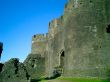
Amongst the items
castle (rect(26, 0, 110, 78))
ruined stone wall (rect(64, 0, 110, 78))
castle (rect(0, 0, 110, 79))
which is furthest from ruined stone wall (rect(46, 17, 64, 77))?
ruined stone wall (rect(64, 0, 110, 78))

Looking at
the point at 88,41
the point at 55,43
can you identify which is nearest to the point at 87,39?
the point at 88,41

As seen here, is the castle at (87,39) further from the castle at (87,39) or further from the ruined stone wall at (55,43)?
the ruined stone wall at (55,43)

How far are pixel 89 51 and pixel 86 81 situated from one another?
328 centimetres

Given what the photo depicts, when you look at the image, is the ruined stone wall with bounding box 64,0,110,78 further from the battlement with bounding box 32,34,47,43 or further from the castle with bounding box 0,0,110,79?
the battlement with bounding box 32,34,47,43

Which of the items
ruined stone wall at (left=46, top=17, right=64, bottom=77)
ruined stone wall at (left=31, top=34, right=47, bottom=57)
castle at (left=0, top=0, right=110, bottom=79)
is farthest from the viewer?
ruined stone wall at (left=31, top=34, right=47, bottom=57)

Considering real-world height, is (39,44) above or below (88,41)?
above

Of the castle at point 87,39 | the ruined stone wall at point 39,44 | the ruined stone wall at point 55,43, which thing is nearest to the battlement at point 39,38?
the ruined stone wall at point 39,44

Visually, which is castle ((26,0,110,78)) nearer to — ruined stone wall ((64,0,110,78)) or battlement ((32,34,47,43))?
ruined stone wall ((64,0,110,78))

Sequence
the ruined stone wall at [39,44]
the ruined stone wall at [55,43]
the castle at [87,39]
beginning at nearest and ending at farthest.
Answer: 1. the castle at [87,39]
2. the ruined stone wall at [55,43]
3. the ruined stone wall at [39,44]

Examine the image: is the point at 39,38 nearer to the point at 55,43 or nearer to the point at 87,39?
the point at 55,43

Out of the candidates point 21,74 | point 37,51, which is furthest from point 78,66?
point 37,51

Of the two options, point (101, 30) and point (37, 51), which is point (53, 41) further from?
point (101, 30)

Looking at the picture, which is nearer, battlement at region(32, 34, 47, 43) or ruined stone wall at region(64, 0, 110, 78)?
ruined stone wall at region(64, 0, 110, 78)

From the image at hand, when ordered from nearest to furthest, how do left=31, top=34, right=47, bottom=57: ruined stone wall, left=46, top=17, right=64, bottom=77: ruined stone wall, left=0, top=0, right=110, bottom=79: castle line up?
left=0, top=0, right=110, bottom=79: castle, left=46, top=17, right=64, bottom=77: ruined stone wall, left=31, top=34, right=47, bottom=57: ruined stone wall
